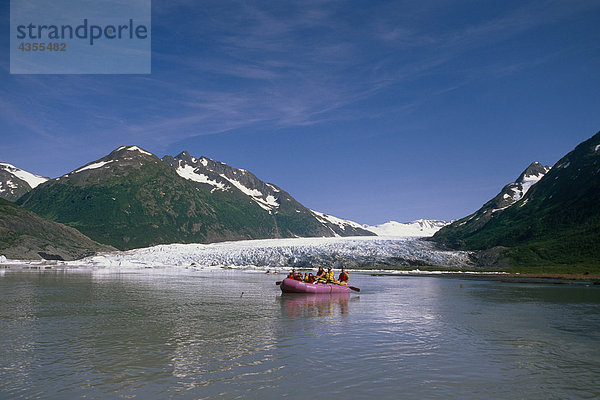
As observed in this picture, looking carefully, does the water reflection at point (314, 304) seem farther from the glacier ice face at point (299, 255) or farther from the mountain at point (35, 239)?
the mountain at point (35, 239)

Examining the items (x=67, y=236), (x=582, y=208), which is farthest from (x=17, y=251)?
(x=582, y=208)

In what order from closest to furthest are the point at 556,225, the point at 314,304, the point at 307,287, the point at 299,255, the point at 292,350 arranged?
1. the point at 292,350
2. the point at 314,304
3. the point at 307,287
4. the point at 299,255
5. the point at 556,225

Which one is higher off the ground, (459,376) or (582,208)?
(582,208)

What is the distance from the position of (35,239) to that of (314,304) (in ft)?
421

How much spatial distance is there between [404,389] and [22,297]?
107 ft

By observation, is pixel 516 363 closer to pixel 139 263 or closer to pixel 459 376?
pixel 459 376

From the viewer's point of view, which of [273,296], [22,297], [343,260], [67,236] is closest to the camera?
[22,297]

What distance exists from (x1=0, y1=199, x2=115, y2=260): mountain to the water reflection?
110 meters

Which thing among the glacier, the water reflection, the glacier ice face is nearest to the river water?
the water reflection

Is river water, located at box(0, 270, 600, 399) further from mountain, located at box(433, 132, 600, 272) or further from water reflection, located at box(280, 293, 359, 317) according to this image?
mountain, located at box(433, 132, 600, 272)

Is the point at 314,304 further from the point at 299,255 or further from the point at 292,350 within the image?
the point at 299,255

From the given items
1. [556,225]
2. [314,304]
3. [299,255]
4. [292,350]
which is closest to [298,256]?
[299,255]

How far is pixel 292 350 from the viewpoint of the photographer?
61.0ft

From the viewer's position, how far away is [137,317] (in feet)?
87.8
